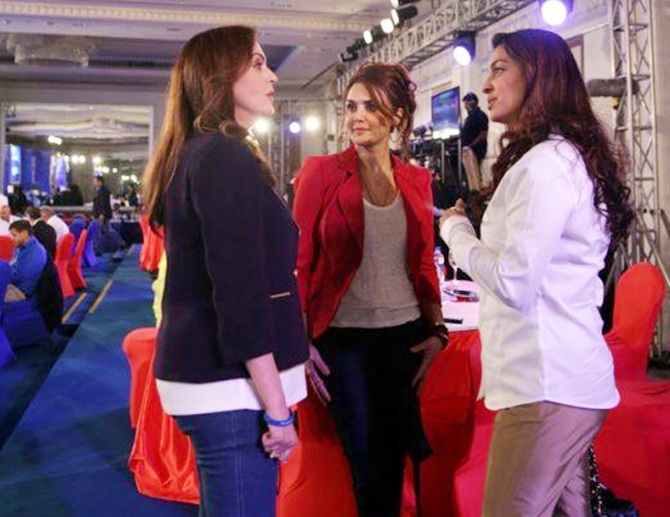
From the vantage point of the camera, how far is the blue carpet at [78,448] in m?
2.71

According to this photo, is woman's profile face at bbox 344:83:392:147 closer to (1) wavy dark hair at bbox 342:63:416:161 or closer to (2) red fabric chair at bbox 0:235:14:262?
(1) wavy dark hair at bbox 342:63:416:161

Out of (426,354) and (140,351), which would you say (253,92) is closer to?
(426,354)

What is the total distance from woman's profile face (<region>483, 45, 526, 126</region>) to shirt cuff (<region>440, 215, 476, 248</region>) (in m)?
0.22

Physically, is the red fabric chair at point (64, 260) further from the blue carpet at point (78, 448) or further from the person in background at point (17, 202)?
the person in background at point (17, 202)

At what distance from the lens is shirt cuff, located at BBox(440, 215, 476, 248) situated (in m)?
1.40

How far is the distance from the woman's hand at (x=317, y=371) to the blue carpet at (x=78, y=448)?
1.12m

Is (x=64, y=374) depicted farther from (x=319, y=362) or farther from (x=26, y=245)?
(x=319, y=362)

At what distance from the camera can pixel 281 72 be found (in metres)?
14.6

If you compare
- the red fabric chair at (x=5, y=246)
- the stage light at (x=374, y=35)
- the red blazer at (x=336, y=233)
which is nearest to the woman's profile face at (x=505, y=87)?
the red blazer at (x=336, y=233)

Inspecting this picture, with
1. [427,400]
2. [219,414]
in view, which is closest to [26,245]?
[427,400]

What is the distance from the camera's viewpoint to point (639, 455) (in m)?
2.25

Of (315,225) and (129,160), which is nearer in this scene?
(315,225)

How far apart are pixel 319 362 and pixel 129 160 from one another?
29692 millimetres

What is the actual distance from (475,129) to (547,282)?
264 inches
